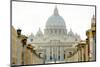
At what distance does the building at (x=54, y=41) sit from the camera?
2.51 m

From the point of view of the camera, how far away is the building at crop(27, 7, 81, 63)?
2.51 metres

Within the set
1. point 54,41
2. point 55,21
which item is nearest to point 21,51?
point 54,41

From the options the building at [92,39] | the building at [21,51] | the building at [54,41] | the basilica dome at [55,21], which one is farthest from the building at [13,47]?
the building at [92,39]

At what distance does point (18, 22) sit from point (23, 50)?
321mm

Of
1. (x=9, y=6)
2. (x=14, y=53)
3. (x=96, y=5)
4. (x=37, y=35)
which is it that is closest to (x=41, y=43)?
(x=37, y=35)

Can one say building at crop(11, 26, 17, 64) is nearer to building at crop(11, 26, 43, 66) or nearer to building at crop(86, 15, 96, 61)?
building at crop(11, 26, 43, 66)

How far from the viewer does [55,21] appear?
8.48 ft

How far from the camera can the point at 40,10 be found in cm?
251

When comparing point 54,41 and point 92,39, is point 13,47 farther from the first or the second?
point 92,39

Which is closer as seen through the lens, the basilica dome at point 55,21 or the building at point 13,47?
the building at point 13,47

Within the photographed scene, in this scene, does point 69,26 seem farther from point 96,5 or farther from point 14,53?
A: point 14,53

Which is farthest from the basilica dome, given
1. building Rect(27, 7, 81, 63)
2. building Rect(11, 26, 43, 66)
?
building Rect(11, 26, 43, 66)

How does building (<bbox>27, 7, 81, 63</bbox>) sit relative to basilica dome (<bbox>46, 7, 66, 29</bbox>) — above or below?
below

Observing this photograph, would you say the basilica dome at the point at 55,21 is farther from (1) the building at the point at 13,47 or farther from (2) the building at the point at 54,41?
(1) the building at the point at 13,47
